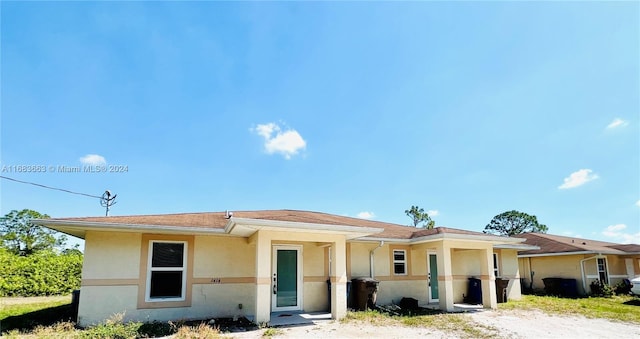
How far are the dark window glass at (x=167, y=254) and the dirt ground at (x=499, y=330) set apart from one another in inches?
117

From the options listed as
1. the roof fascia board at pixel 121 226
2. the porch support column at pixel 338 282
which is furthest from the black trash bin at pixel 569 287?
the roof fascia board at pixel 121 226

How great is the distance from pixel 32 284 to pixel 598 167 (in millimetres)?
26091

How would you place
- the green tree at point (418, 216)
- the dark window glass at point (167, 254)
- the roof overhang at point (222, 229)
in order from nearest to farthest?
the roof overhang at point (222, 229) → the dark window glass at point (167, 254) → the green tree at point (418, 216)

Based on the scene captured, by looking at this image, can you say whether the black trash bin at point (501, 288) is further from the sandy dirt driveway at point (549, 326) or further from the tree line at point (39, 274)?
the tree line at point (39, 274)

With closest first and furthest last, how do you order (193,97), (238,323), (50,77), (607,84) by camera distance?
(238,323), (50,77), (607,84), (193,97)

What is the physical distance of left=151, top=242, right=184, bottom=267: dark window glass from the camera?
899cm

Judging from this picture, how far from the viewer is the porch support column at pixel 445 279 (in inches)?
424

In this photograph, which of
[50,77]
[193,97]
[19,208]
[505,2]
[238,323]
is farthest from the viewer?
[19,208]

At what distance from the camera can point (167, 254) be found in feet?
30.0

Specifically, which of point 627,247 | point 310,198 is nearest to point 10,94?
point 310,198

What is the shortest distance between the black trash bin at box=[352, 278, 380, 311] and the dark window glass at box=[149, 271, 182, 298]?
209 inches

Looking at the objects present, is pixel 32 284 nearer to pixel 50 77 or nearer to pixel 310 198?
pixel 50 77

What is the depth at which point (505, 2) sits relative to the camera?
9703 mm

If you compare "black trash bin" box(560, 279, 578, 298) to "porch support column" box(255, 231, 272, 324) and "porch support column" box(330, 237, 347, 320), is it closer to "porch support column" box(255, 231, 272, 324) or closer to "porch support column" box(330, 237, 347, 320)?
"porch support column" box(330, 237, 347, 320)
